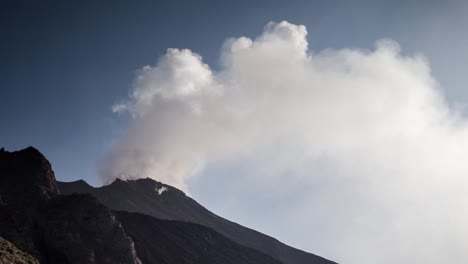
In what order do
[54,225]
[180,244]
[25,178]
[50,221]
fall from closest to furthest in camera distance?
[54,225], [50,221], [25,178], [180,244]

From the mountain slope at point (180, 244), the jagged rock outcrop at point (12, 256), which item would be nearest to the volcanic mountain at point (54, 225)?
the jagged rock outcrop at point (12, 256)

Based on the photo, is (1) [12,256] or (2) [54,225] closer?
(1) [12,256]

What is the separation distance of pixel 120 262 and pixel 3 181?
40.7 meters

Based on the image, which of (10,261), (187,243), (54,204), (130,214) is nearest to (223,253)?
(187,243)

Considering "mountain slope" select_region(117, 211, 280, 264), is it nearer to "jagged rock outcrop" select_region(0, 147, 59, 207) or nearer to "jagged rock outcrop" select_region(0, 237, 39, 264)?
"jagged rock outcrop" select_region(0, 147, 59, 207)

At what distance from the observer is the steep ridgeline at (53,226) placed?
8419cm

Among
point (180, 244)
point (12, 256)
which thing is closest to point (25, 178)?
point (12, 256)

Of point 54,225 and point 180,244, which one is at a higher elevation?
point 180,244

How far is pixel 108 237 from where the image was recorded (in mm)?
100312

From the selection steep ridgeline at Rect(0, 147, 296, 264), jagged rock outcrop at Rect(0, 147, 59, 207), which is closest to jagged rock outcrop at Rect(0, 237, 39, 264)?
steep ridgeline at Rect(0, 147, 296, 264)

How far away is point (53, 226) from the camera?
9312 cm

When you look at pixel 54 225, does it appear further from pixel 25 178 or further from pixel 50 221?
pixel 25 178

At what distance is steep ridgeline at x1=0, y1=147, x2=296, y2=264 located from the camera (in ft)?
276

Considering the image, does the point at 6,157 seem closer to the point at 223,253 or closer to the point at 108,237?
the point at 108,237
